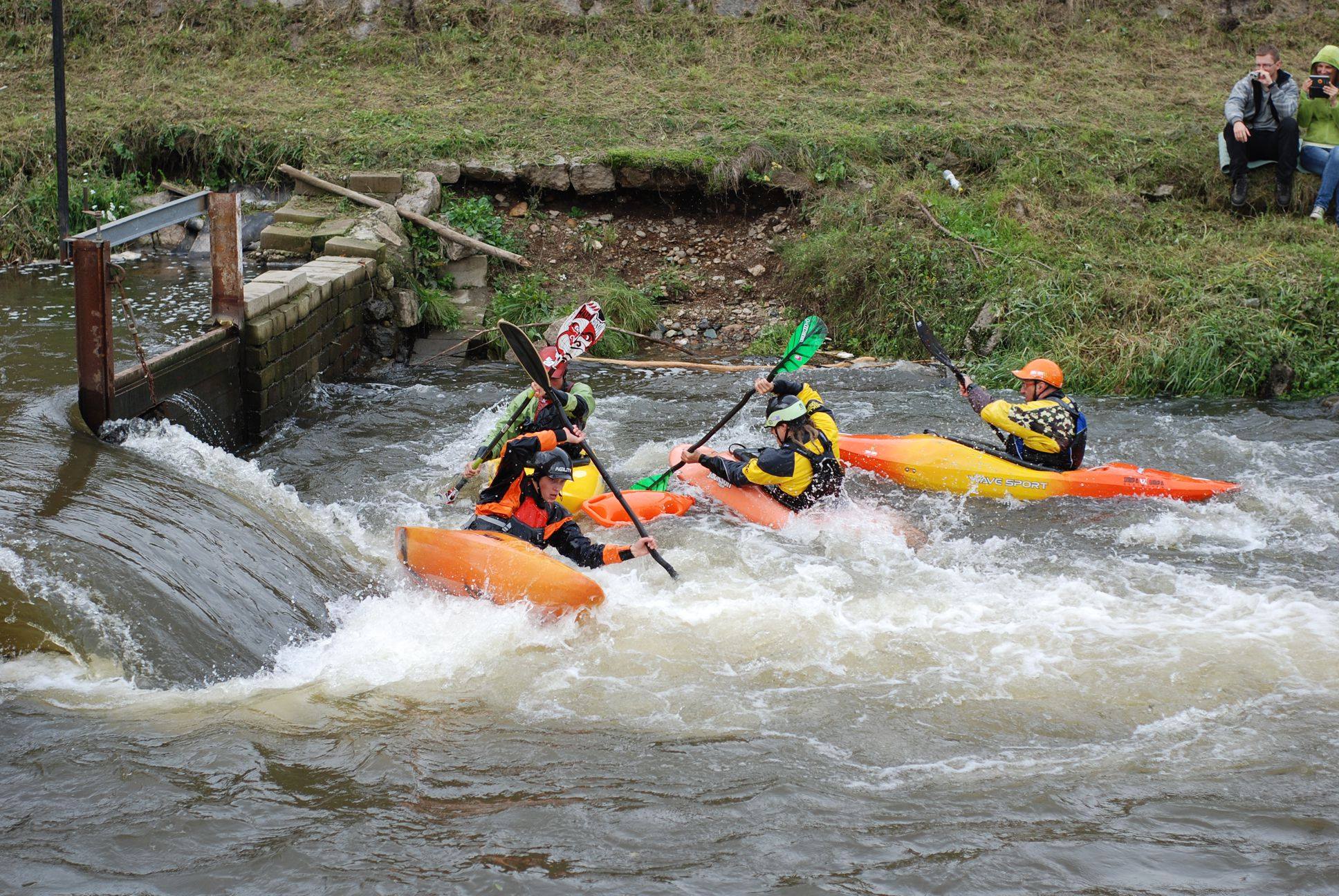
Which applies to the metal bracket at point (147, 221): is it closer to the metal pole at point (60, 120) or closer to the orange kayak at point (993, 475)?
the metal pole at point (60, 120)

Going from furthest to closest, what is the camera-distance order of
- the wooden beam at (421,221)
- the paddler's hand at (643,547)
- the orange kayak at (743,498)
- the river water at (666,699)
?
the wooden beam at (421,221) → the orange kayak at (743,498) → the paddler's hand at (643,547) → the river water at (666,699)

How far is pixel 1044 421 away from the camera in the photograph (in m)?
6.65

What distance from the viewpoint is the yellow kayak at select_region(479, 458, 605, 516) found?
6.60 m

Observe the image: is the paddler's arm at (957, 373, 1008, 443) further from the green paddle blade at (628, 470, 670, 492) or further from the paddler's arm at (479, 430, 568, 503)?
the paddler's arm at (479, 430, 568, 503)

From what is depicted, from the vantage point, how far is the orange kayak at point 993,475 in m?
6.54

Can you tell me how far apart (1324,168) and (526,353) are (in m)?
7.96

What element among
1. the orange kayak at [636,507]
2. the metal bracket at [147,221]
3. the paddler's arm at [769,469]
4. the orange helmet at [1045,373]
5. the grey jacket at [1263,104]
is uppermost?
the grey jacket at [1263,104]

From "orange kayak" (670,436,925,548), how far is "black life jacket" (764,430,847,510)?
5 cm

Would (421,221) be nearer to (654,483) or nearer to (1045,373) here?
(654,483)

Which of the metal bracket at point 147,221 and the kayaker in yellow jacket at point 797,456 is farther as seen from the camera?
the kayaker in yellow jacket at point 797,456

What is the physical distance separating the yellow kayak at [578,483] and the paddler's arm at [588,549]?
868 mm

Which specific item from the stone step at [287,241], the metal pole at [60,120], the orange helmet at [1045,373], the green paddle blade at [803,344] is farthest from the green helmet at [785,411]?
the stone step at [287,241]

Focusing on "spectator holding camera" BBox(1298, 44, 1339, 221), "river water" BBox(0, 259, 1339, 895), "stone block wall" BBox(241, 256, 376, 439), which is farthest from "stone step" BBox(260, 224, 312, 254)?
"spectator holding camera" BBox(1298, 44, 1339, 221)

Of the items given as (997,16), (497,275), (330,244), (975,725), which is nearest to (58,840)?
(975,725)
